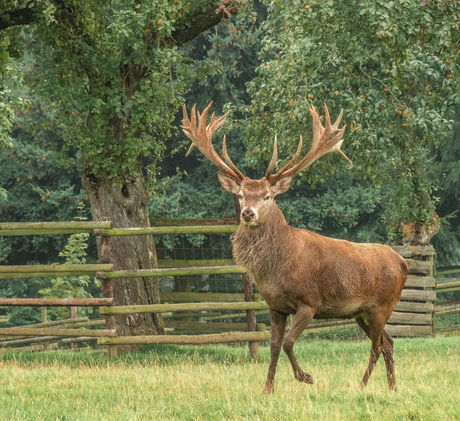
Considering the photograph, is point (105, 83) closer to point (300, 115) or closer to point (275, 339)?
point (300, 115)

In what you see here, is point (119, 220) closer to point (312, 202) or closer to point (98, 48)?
point (98, 48)

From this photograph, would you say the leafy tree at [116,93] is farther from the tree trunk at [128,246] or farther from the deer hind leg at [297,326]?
the deer hind leg at [297,326]

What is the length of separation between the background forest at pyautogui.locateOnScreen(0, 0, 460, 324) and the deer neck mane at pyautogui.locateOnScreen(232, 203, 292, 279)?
4198mm

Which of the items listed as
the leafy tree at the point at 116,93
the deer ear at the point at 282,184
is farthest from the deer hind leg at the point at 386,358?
the leafy tree at the point at 116,93

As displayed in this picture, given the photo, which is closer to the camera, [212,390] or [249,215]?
[249,215]

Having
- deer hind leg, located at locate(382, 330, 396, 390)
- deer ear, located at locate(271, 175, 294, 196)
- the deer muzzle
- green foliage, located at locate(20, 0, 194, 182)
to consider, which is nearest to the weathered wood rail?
green foliage, located at locate(20, 0, 194, 182)

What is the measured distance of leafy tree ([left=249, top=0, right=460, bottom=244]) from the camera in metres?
11.4

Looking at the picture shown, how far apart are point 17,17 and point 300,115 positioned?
14.6 feet

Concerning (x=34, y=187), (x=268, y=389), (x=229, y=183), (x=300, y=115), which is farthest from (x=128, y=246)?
(x=34, y=187)

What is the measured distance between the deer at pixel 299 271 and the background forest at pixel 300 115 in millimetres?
3942

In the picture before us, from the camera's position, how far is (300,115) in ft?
43.4

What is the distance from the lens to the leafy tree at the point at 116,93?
12.3m

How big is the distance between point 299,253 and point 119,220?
529 centimetres

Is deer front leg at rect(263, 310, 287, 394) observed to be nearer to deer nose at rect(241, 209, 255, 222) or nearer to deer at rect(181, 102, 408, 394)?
deer at rect(181, 102, 408, 394)
